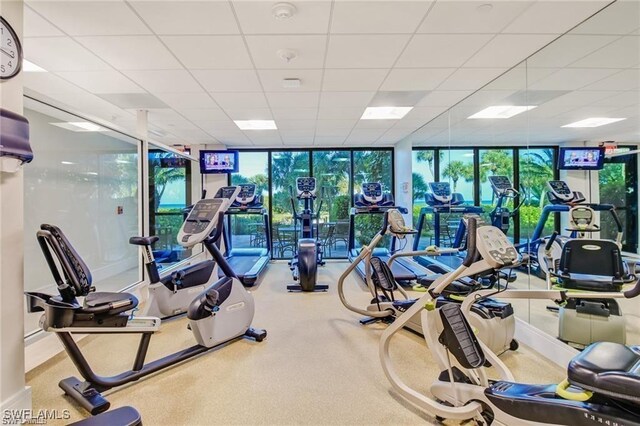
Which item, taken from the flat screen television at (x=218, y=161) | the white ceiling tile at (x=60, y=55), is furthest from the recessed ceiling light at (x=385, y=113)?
the white ceiling tile at (x=60, y=55)

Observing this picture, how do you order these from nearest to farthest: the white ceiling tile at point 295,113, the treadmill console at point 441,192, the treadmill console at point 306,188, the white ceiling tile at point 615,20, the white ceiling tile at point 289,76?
the white ceiling tile at point 615,20 < the white ceiling tile at point 289,76 < the white ceiling tile at point 295,113 < the treadmill console at point 441,192 < the treadmill console at point 306,188

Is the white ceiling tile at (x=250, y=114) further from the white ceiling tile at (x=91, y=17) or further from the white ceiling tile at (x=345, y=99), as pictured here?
the white ceiling tile at (x=91, y=17)

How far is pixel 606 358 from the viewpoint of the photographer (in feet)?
4.44

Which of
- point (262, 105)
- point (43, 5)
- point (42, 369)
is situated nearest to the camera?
point (43, 5)

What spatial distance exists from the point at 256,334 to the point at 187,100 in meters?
3.24

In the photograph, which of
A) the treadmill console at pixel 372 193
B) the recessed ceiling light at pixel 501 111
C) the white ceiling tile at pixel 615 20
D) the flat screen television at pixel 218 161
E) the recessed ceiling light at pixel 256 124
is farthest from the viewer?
the flat screen television at pixel 218 161

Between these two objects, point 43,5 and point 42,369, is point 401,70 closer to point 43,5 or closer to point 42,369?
point 43,5

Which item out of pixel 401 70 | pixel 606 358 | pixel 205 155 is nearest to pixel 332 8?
pixel 401 70

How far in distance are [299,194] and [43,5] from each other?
14.4 feet

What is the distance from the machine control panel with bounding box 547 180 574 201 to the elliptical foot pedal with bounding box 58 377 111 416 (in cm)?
486

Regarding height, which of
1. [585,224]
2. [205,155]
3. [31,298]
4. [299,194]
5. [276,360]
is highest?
[205,155]

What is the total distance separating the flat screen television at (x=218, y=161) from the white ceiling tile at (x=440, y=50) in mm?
4371

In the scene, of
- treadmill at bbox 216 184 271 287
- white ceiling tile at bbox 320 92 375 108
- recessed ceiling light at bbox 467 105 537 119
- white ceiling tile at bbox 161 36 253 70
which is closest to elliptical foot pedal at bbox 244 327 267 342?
treadmill at bbox 216 184 271 287

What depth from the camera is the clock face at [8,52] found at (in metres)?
1.81
